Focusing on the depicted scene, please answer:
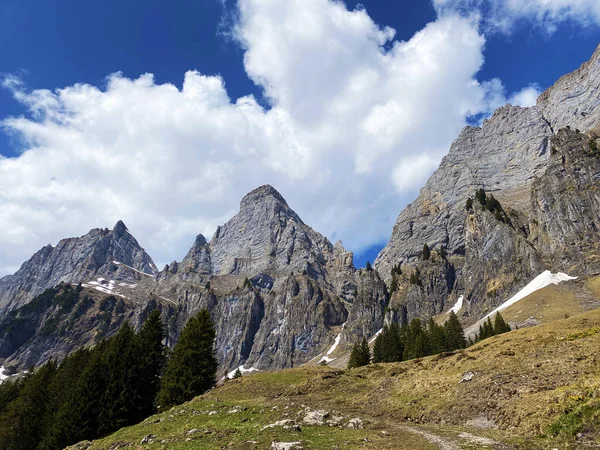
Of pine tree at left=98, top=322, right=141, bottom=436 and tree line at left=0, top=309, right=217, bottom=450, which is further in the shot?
pine tree at left=98, top=322, right=141, bottom=436

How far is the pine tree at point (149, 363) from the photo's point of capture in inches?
1858

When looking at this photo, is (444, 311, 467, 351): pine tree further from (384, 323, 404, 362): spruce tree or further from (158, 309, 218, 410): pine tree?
(158, 309, 218, 410): pine tree

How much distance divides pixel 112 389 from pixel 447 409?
38.1m

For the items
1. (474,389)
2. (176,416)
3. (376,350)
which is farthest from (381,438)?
(376,350)

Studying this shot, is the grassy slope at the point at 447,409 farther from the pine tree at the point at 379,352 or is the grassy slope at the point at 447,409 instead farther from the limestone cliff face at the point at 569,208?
the limestone cliff face at the point at 569,208

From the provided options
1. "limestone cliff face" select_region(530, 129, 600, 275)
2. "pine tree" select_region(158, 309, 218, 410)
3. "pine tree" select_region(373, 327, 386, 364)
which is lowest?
"pine tree" select_region(158, 309, 218, 410)

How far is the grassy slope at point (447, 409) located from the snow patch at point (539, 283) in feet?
381

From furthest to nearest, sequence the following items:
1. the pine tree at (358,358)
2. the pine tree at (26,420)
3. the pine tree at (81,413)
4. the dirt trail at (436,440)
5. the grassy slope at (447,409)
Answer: the pine tree at (358,358) → the pine tree at (26,420) → the pine tree at (81,413) → the grassy slope at (447,409) → the dirt trail at (436,440)

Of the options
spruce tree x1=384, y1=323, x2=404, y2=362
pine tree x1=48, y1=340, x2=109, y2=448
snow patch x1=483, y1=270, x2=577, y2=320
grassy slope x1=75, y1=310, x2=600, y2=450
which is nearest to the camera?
grassy slope x1=75, y1=310, x2=600, y2=450

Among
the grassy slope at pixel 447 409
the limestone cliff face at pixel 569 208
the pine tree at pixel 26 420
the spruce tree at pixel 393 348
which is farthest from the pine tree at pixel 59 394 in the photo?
the limestone cliff face at pixel 569 208

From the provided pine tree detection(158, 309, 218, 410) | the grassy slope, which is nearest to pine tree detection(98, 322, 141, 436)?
pine tree detection(158, 309, 218, 410)

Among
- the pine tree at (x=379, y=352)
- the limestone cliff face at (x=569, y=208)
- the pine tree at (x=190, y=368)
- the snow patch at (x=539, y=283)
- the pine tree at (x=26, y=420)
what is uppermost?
the limestone cliff face at (x=569, y=208)

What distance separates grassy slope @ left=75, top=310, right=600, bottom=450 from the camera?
1855cm

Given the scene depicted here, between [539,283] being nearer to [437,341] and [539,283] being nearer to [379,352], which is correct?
[437,341]
